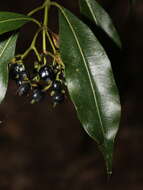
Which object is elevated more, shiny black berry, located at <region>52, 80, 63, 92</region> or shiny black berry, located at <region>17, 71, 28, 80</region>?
shiny black berry, located at <region>17, 71, 28, 80</region>

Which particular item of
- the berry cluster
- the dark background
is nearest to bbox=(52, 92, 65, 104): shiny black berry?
the berry cluster

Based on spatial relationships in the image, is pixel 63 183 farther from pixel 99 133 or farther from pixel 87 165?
pixel 99 133

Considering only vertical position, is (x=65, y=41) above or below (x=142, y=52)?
above

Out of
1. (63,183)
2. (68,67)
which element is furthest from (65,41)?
(63,183)

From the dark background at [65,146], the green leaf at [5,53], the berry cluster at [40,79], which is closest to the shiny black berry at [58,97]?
the berry cluster at [40,79]

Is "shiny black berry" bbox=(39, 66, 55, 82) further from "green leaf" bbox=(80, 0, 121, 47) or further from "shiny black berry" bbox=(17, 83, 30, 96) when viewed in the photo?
"green leaf" bbox=(80, 0, 121, 47)

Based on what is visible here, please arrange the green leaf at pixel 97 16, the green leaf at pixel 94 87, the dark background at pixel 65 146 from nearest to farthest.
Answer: the green leaf at pixel 94 87, the green leaf at pixel 97 16, the dark background at pixel 65 146

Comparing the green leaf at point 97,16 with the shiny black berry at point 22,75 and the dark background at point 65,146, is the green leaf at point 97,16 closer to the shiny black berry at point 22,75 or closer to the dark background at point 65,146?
the shiny black berry at point 22,75
